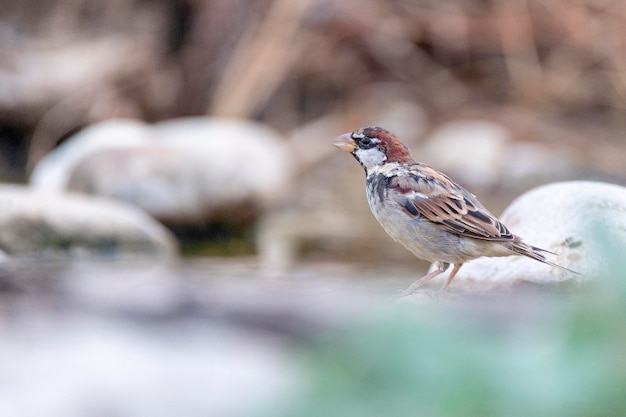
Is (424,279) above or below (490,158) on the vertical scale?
below

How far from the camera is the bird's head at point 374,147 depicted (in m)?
3.78

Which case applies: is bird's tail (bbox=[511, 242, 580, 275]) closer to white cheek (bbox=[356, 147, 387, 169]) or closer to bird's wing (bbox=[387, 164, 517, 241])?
bird's wing (bbox=[387, 164, 517, 241])

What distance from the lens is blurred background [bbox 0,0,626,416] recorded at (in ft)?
9.65

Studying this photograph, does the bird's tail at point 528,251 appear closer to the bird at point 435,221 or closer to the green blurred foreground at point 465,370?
the bird at point 435,221

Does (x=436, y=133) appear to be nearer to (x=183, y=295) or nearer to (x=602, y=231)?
(x=183, y=295)

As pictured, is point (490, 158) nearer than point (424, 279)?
No

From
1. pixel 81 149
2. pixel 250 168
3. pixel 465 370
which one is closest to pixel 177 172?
pixel 250 168

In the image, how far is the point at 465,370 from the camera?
0.86 metres

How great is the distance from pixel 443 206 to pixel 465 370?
2.79 meters

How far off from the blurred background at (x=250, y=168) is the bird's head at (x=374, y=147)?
21.7 inches

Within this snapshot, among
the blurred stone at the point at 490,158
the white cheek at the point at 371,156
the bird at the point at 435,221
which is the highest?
the blurred stone at the point at 490,158

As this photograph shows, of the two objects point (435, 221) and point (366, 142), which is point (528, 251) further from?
point (366, 142)

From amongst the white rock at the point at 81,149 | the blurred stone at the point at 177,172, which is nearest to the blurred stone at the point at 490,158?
the blurred stone at the point at 177,172

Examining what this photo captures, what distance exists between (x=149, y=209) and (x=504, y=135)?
4666mm
